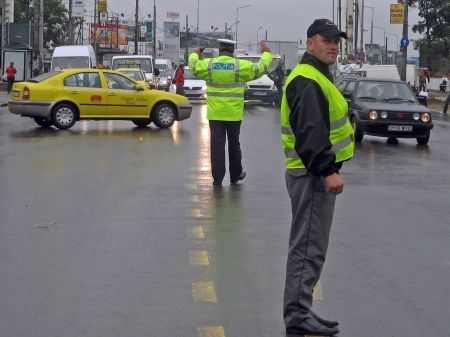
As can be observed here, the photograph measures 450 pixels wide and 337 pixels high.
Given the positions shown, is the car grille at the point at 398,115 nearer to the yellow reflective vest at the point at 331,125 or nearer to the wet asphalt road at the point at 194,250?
the wet asphalt road at the point at 194,250

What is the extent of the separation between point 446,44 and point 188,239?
73.3 meters

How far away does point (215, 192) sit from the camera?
Answer: 12.3 m

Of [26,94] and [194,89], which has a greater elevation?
[26,94]

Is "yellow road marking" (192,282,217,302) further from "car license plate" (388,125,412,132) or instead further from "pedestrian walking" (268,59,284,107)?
"pedestrian walking" (268,59,284,107)

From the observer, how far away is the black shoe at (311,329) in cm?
604

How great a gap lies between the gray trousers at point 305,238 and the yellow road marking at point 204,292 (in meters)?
1.05

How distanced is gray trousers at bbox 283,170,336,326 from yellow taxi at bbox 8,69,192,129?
674 inches

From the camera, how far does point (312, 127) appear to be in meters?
5.65

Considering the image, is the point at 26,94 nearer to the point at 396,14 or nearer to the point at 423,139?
the point at 423,139

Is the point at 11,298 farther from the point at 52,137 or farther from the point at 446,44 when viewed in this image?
the point at 446,44

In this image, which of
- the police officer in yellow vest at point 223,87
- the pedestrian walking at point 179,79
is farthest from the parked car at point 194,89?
the police officer in yellow vest at point 223,87

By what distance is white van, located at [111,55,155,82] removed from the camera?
4591 centimetres

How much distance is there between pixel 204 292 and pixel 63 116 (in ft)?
52.6

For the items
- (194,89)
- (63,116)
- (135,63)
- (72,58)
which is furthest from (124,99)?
(72,58)
